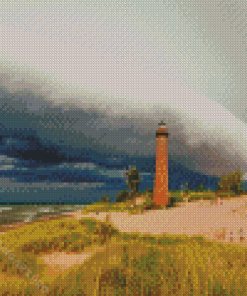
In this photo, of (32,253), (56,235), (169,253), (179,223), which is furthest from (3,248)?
(179,223)

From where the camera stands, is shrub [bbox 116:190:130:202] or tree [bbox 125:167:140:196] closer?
tree [bbox 125:167:140:196]

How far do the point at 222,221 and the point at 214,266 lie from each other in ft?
31.3

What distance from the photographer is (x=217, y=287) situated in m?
4.35

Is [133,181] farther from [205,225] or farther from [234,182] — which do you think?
[205,225]

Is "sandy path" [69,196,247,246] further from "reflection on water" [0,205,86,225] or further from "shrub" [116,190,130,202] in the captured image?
"shrub" [116,190,130,202]

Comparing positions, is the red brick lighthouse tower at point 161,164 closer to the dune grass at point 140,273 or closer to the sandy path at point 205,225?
the sandy path at point 205,225

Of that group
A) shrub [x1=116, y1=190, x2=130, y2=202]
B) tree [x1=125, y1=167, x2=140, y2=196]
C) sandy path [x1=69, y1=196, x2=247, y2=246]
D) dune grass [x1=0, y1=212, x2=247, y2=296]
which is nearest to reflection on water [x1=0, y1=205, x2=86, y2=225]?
shrub [x1=116, y1=190, x2=130, y2=202]

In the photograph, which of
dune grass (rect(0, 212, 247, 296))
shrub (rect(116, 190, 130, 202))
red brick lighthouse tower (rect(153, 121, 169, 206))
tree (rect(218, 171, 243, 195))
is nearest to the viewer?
dune grass (rect(0, 212, 247, 296))

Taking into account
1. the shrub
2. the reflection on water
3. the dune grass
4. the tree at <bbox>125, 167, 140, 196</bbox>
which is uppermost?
the tree at <bbox>125, 167, 140, 196</bbox>

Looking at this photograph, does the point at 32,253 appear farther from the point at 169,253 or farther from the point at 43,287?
the point at 169,253

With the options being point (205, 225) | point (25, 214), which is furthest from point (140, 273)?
point (25, 214)

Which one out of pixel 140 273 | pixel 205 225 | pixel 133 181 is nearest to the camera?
pixel 140 273

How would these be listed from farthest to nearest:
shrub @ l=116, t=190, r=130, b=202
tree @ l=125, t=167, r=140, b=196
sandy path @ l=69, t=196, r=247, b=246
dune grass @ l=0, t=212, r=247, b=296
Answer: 1. shrub @ l=116, t=190, r=130, b=202
2. tree @ l=125, t=167, r=140, b=196
3. sandy path @ l=69, t=196, r=247, b=246
4. dune grass @ l=0, t=212, r=247, b=296

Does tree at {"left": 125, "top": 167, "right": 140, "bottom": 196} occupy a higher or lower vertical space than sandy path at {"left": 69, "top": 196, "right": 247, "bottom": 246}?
higher
